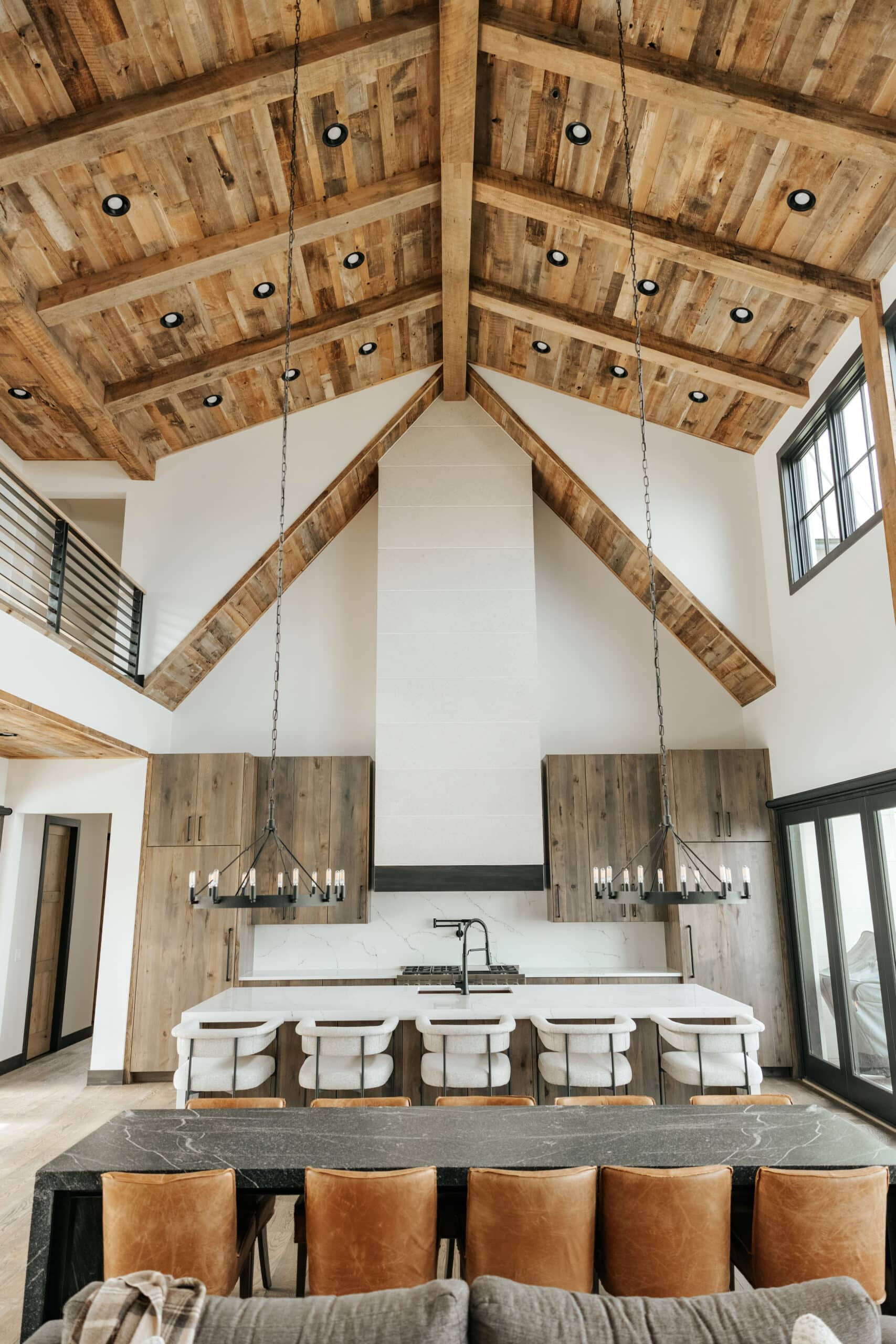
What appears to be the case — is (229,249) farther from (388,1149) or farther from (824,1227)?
(824,1227)

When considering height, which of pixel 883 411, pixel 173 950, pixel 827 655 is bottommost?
pixel 173 950

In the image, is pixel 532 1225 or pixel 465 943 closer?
pixel 532 1225

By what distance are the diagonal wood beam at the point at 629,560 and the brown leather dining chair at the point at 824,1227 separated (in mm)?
4587

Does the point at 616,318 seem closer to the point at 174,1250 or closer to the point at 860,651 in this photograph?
the point at 860,651

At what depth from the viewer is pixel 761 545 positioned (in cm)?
663

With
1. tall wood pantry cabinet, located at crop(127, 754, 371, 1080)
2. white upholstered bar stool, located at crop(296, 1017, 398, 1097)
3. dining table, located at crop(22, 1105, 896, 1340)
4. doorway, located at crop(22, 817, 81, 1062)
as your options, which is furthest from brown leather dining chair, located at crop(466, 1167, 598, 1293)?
doorway, located at crop(22, 817, 81, 1062)

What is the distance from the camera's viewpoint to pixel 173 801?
6.72 m

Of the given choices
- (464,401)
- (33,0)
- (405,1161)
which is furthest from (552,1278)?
(464,401)

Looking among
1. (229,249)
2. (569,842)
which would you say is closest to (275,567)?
(229,249)

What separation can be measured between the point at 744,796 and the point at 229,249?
525cm

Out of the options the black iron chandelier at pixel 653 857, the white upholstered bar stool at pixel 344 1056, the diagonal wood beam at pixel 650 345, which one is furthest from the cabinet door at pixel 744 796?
the white upholstered bar stool at pixel 344 1056

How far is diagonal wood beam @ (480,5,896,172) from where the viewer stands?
4.02m

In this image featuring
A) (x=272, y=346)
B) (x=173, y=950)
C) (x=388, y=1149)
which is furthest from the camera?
(x=173, y=950)

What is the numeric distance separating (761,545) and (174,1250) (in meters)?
5.93
